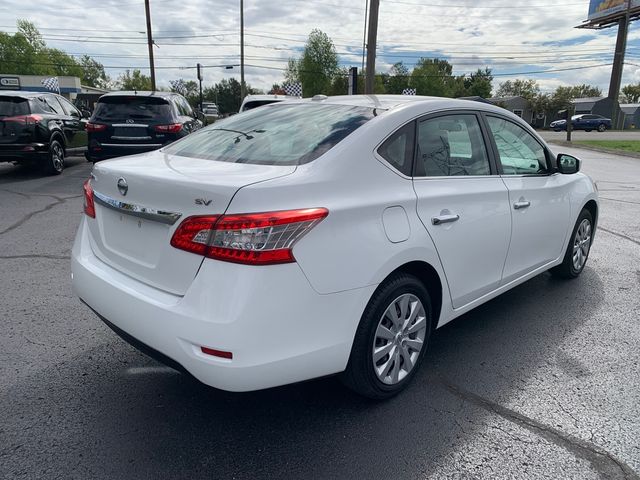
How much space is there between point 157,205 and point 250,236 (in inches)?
21.9

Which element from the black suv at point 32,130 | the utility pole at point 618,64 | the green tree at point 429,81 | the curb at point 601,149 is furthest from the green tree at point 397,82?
the black suv at point 32,130

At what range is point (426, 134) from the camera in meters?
3.04

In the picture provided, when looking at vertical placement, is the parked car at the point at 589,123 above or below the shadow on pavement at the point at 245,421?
above

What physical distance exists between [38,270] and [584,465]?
477cm

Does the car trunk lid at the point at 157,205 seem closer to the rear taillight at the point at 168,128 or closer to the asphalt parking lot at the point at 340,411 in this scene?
the asphalt parking lot at the point at 340,411

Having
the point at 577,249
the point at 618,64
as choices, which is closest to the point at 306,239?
the point at 577,249

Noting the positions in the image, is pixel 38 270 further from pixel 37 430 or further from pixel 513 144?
pixel 513 144

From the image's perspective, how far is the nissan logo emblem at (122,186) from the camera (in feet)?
8.34

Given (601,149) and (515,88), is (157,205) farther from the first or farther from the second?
(515,88)

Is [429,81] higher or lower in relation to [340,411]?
higher

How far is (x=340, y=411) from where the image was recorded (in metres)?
2.77

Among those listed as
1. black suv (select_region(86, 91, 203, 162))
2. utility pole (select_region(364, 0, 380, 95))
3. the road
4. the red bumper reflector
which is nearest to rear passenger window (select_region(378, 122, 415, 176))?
the red bumper reflector

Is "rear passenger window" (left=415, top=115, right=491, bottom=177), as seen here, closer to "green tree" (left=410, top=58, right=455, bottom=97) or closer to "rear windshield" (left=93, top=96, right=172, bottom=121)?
"rear windshield" (left=93, top=96, right=172, bottom=121)

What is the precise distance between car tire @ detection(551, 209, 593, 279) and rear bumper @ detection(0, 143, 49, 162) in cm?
960
